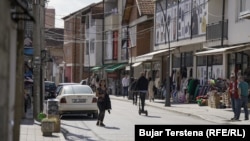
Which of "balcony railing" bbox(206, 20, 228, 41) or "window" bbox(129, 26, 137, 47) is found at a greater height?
"window" bbox(129, 26, 137, 47)

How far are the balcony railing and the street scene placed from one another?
69mm

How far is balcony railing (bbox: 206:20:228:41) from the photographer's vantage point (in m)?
30.2

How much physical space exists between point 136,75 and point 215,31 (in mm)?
21846

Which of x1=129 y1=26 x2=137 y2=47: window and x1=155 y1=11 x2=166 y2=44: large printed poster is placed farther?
x1=129 y1=26 x2=137 y2=47: window

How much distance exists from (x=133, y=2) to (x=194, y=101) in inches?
874

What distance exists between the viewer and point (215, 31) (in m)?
31.4

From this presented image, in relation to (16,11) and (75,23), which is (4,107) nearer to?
(16,11)

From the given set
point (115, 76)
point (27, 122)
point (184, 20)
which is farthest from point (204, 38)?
point (115, 76)

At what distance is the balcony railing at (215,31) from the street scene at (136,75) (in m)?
0.07

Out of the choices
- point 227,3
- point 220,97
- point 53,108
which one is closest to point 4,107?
point 53,108

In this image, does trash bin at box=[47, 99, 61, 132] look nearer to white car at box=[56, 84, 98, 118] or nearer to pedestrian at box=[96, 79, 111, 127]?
pedestrian at box=[96, 79, 111, 127]

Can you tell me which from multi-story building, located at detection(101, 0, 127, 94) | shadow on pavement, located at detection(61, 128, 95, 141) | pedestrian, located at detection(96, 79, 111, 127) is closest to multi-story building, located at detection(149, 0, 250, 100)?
pedestrian, located at detection(96, 79, 111, 127)

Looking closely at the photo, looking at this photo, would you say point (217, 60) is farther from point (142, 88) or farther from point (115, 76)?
point (115, 76)

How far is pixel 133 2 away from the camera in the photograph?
53469 millimetres
